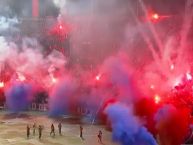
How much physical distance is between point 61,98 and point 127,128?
15.5 m

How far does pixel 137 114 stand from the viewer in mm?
34250

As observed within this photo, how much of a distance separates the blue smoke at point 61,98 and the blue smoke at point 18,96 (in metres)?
3.47

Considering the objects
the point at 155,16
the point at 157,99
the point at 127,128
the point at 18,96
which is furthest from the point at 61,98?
the point at 155,16

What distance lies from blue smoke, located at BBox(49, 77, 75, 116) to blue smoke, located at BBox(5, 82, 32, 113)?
347 cm

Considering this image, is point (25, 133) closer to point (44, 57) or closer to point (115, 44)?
point (44, 57)

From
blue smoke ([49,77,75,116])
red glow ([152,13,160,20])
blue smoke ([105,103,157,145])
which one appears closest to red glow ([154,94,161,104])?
blue smoke ([105,103,157,145])

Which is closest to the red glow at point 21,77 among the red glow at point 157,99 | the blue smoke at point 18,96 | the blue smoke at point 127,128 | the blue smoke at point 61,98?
the blue smoke at point 18,96

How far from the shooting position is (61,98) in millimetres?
45906

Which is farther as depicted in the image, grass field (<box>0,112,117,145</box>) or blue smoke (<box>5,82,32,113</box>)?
blue smoke (<box>5,82,32,113</box>)

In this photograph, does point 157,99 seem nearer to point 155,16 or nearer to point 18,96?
point 155,16

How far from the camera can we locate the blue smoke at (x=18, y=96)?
47.8 metres

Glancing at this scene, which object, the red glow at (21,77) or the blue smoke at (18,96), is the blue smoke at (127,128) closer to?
the blue smoke at (18,96)

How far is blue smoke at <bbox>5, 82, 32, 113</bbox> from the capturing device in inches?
1882

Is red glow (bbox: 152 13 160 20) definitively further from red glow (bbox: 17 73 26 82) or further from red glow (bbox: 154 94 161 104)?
red glow (bbox: 17 73 26 82)
